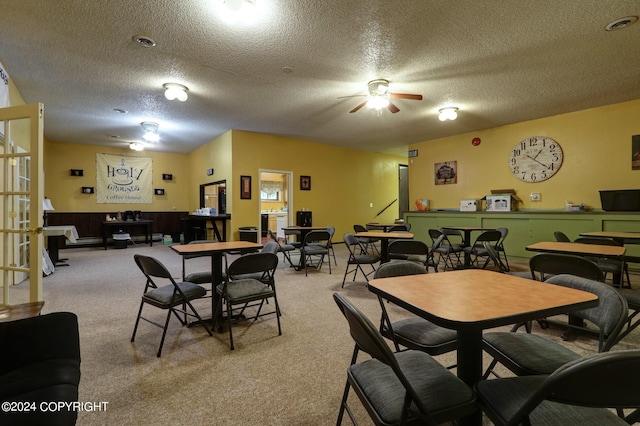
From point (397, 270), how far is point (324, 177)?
6.78 metres

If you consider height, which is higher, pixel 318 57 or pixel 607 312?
pixel 318 57

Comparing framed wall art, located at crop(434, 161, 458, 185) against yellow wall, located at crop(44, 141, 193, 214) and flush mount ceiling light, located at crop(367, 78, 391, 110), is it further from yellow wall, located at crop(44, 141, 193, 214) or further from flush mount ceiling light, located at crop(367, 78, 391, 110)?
yellow wall, located at crop(44, 141, 193, 214)

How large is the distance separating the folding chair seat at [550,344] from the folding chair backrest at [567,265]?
752 mm

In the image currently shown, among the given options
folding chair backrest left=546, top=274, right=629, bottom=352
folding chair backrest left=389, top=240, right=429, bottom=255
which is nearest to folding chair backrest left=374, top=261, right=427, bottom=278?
folding chair backrest left=546, top=274, right=629, bottom=352

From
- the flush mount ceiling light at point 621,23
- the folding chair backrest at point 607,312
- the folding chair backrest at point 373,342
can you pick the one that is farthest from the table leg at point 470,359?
the flush mount ceiling light at point 621,23

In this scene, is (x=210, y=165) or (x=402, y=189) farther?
(x=402, y=189)

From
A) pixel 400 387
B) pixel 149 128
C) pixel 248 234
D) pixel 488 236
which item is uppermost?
pixel 149 128

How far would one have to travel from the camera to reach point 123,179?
9.21m

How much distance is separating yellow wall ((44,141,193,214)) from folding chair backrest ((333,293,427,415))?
10137mm

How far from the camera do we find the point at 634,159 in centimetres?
514

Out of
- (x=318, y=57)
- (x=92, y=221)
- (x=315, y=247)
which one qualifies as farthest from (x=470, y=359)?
(x=92, y=221)

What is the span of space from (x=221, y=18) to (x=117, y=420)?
3.28 metres

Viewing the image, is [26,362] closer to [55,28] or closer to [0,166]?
[55,28]

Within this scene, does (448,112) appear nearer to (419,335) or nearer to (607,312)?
(607,312)
